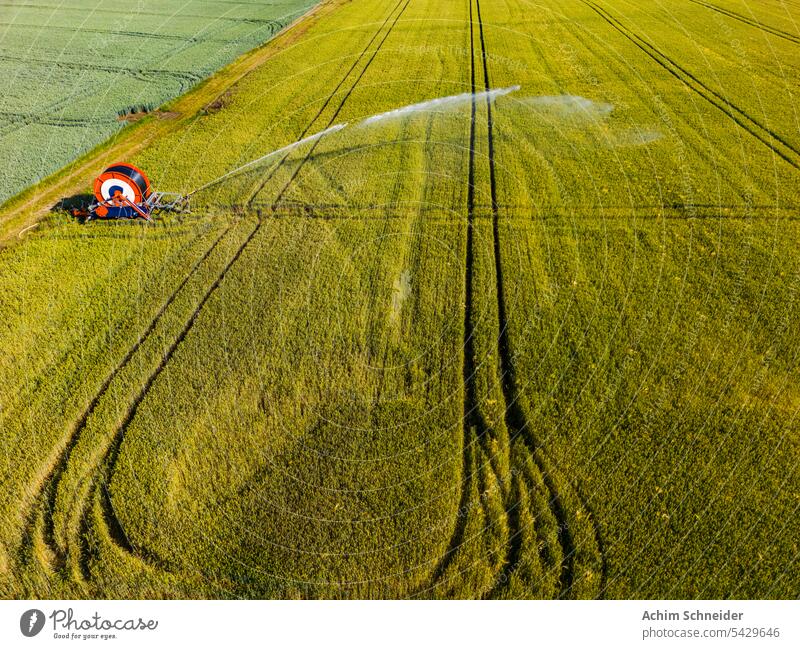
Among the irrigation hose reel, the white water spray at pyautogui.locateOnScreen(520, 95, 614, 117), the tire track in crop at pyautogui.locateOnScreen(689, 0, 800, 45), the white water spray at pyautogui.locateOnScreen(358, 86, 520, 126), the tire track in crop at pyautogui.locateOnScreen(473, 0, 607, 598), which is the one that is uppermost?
the tire track in crop at pyautogui.locateOnScreen(689, 0, 800, 45)

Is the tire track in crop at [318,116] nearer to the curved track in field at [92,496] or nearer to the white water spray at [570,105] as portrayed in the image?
the curved track in field at [92,496]

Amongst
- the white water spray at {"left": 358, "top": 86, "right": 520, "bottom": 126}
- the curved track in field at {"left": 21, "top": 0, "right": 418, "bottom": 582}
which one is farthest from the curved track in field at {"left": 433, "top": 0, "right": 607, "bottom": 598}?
the white water spray at {"left": 358, "top": 86, "right": 520, "bottom": 126}

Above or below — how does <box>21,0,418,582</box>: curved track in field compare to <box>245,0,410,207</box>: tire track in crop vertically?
below

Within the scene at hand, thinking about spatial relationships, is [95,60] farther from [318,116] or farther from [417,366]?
[417,366]

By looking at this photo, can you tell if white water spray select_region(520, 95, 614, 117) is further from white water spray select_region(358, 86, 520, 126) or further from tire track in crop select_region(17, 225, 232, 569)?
tire track in crop select_region(17, 225, 232, 569)

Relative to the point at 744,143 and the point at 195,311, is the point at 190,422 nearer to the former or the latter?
the point at 195,311

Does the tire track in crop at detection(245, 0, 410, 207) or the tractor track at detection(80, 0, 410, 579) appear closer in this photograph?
the tractor track at detection(80, 0, 410, 579)
